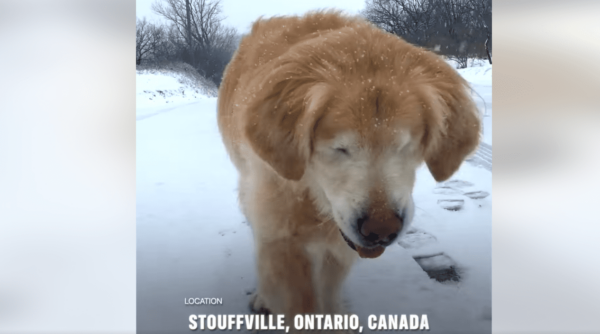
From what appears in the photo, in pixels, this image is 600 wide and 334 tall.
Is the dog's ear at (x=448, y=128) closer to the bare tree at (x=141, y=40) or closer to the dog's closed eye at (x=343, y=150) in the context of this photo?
the dog's closed eye at (x=343, y=150)

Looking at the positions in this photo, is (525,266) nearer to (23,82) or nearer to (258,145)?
(258,145)

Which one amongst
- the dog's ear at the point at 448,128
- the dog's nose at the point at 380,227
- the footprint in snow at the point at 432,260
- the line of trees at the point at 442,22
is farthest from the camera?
the footprint in snow at the point at 432,260

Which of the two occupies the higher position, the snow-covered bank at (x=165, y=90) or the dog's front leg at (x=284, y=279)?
the snow-covered bank at (x=165, y=90)

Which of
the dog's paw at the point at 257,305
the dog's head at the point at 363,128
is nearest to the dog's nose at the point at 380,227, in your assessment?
the dog's head at the point at 363,128

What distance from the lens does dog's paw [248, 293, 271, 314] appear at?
194 cm

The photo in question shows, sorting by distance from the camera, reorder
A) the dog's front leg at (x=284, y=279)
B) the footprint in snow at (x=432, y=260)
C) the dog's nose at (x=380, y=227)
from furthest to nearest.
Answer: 1. the footprint in snow at (x=432, y=260)
2. the dog's front leg at (x=284, y=279)
3. the dog's nose at (x=380, y=227)

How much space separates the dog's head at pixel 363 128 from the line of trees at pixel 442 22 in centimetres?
34

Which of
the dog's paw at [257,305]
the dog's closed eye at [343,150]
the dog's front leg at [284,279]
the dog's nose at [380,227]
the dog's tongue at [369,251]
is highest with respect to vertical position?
the dog's closed eye at [343,150]

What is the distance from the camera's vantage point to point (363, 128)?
55.5 inches

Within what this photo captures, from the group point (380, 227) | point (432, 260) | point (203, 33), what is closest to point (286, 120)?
point (380, 227)

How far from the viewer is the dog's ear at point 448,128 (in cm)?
151

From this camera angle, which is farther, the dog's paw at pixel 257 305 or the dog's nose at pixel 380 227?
the dog's paw at pixel 257 305

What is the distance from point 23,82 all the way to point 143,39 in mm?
511

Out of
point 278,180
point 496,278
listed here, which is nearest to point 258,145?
point 278,180
